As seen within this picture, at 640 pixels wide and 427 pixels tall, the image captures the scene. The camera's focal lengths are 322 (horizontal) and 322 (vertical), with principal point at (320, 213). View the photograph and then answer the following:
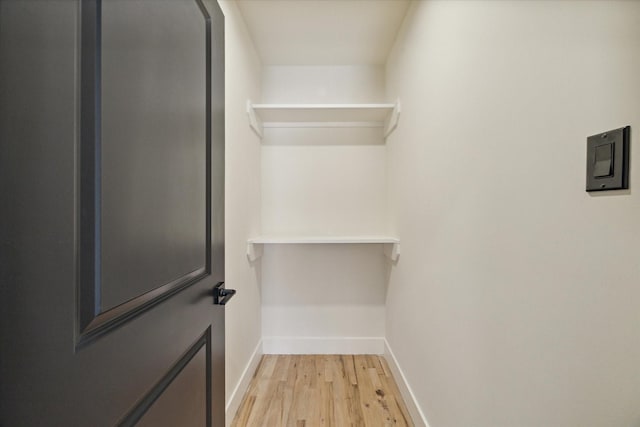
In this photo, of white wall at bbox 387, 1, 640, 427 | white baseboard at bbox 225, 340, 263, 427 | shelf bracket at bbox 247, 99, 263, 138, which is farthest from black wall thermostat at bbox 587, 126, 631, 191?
shelf bracket at bbox 247, 99, 263, 138

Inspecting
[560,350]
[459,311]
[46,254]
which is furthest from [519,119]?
[46,254]

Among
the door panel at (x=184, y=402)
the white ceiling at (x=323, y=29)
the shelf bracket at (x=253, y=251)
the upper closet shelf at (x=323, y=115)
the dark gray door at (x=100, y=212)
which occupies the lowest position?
the door panel at (x=184, y=402)

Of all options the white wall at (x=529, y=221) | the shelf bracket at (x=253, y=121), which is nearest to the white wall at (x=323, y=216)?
the shelf bracket at (x=253, y=121)

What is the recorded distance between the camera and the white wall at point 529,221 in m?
0.61

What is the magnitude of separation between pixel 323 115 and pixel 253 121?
0.55 metres

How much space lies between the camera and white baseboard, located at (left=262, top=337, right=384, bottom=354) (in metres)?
2.67

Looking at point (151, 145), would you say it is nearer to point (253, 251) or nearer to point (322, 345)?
point (253, 251)

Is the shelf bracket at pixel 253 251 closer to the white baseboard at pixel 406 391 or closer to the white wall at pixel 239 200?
the white wall at pixel 239 200

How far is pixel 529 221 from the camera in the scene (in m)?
0.85

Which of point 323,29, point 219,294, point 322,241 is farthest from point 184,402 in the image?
point 323,29

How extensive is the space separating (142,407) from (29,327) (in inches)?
14.1

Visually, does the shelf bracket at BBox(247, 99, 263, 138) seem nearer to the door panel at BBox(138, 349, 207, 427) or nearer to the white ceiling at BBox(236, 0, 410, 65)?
the white ceiling at BBox(236, 0, 410, 65)

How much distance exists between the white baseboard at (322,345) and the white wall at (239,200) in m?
0.25

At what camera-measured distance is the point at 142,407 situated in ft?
2.20
